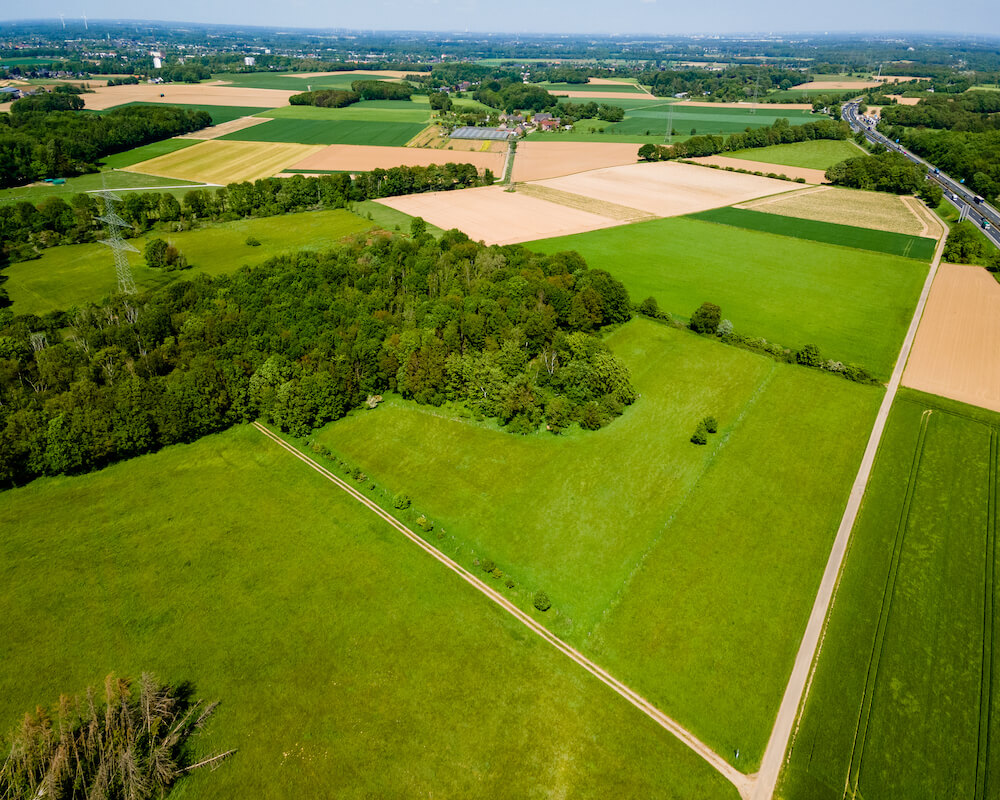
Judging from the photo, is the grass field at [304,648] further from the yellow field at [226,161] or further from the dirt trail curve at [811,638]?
the yellow field at [226,161]

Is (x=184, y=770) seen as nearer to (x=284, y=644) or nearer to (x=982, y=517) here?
(x=284, y=644)

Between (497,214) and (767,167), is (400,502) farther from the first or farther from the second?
(767,167)

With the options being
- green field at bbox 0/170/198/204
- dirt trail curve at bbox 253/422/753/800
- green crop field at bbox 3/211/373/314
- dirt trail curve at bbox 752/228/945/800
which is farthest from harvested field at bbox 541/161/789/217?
dirt trail curve at bbox 253/422/753/800

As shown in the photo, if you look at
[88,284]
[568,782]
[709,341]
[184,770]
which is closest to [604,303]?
[709,341]

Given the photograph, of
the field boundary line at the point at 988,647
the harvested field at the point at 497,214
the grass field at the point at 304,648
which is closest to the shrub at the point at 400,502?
the grass field at the point at 304,648

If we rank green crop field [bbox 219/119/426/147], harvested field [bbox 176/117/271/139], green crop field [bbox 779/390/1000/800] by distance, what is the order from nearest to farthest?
1. green crop field [bbox 779/390/1000/800]
2. green crop field [bbox 219/119/426/147]
3. harvested field [bbox 176/117/271/139]

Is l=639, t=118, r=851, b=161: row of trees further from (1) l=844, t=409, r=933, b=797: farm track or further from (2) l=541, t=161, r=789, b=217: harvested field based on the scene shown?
(1) l=844, t=409, r=933, b=797: farm track
